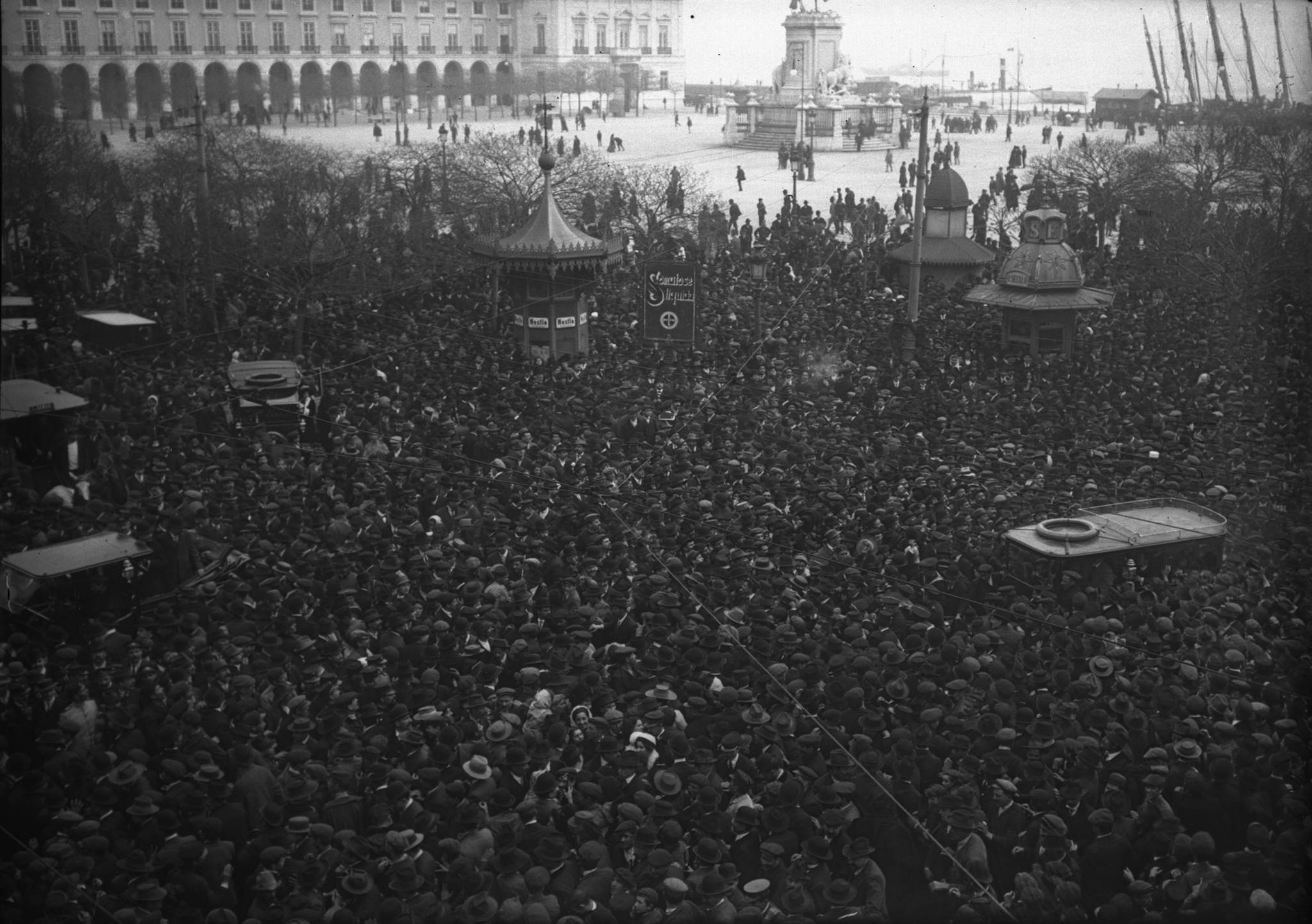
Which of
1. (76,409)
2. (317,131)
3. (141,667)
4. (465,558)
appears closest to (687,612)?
(465,558)

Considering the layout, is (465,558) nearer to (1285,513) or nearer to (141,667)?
(141,667)

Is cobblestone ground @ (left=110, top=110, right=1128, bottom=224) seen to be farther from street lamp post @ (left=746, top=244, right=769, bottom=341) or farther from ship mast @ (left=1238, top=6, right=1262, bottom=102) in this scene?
street lamp post @ (left=746, top=244, right=769, bottom=341)

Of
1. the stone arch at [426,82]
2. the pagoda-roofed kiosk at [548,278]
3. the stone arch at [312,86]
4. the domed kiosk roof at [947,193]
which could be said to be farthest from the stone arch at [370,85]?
the pagoda-roofed kiosk at [548,278]

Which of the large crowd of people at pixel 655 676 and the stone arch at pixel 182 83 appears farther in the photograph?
the stone arch at pixel 182 83

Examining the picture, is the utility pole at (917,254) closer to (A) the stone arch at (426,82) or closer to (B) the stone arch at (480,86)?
(A) the stone arch at (426,82)

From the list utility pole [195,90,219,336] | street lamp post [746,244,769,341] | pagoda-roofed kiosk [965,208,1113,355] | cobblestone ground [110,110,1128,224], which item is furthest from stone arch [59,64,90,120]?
pagoda-roofed kiosk [965,208,1113,355]

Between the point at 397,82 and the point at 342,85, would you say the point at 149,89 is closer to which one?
the point at 342,85
